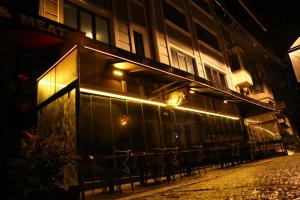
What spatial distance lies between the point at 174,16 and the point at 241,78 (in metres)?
7.73

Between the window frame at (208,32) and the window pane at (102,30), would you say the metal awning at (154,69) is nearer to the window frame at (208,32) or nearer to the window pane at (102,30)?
the window pane at (102,30)

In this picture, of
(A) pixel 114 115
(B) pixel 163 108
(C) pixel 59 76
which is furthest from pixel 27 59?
(B) pixel 163 108

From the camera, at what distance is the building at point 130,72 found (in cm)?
586

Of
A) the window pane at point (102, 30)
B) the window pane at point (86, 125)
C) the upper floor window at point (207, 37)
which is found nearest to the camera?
the window pane at point (86, 125)

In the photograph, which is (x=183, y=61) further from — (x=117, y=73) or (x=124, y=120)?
(x=124, y=120)

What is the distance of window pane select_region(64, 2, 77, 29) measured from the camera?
8.82 meters

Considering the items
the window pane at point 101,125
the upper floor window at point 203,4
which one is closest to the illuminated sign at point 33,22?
the window pane at point 101,125

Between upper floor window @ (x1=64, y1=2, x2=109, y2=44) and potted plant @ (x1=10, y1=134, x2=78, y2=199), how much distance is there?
5.96 meters

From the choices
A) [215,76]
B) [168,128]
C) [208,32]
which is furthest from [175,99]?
[208,32]

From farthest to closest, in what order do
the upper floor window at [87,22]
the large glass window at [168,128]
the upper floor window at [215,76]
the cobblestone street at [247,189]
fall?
the upper floor window at [215,76]
the large glass window at [168,128]
the upper floor window at [87,22]
the cobblestone street at [247,189]

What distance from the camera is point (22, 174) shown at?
4.06 metres

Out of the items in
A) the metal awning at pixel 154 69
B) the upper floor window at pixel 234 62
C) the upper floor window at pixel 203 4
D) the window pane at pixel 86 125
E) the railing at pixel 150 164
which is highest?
the upper floor window at pixel 203 4

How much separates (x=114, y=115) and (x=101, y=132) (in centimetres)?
95

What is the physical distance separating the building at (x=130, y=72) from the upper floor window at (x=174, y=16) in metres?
0.07
